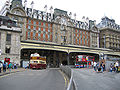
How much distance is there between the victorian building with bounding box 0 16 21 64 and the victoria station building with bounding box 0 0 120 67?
0.26m

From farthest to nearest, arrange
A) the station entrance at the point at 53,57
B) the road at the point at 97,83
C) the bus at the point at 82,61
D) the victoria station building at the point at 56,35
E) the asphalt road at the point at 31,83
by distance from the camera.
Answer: the station entrance at the point at 53,57 → the victoria station building at the point at 56,35 → the bus at the point at 82,61 → the road at the point at 97,83 → the asphalt road at the point at 31,83

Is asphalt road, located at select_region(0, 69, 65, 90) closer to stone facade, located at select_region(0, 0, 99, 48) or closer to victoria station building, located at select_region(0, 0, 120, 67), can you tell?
victoria station building, located at select_region(0, 0, 120, 67)

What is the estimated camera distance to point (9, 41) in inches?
1467

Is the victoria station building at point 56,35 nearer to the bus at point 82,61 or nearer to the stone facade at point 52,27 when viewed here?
the stone facade at point 52,27

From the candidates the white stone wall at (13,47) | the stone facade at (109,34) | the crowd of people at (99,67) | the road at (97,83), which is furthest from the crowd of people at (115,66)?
the stone facade at (109,34)

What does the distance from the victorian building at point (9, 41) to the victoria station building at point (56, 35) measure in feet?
0.87

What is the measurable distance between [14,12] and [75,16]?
3403 centimetres

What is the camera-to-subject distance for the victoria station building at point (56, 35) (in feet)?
176

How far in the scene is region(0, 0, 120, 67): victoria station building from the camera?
53.6 m

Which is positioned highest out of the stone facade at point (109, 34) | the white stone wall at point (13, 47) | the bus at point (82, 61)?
the stone facade at point (109, 34)

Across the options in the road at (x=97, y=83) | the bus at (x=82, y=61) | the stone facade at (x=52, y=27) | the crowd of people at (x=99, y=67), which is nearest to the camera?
the road at (x=97, y=83)

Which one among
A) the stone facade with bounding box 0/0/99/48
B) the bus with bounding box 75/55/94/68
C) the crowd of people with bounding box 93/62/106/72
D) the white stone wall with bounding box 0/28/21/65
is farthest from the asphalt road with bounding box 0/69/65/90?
the stone facade with bounding box 0/0/99/48

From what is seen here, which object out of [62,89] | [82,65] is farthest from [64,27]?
[62,89]

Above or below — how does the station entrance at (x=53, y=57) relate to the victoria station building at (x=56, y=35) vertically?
below
